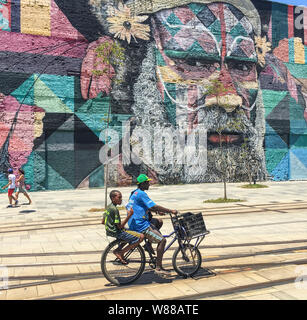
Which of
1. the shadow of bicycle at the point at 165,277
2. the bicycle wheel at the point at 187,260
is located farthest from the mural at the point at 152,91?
the bicycle wheel at the point at 187,260

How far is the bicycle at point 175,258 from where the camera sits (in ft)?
17.0

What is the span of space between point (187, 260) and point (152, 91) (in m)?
20.0

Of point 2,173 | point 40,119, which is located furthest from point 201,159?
point 2,173

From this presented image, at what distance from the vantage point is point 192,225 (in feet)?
17.6

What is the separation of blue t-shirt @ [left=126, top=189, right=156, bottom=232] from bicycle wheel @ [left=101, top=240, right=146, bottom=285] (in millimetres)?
315

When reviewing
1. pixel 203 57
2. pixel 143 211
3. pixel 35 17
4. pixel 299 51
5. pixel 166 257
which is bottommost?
pixel 166 257

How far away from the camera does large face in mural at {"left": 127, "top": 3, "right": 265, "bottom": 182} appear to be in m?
24.7

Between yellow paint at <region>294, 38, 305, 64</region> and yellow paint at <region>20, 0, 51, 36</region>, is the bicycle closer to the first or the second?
yellow paint at <region>20, 0, 51, 36</region>

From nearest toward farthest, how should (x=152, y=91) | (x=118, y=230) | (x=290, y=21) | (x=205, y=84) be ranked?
(x=118, y=230), (x=152, y=91), (x=205, y=84), (x=290, y=21)

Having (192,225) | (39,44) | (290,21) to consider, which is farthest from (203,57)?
(192,225)

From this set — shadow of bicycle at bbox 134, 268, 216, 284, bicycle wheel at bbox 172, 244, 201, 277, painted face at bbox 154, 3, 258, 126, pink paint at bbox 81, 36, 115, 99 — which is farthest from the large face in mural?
bicycle wheel at bbox 172, 244, 201, 277

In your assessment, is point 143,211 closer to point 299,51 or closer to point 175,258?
point 175,258

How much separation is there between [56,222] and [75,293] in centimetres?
633

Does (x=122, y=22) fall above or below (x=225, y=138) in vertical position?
above
